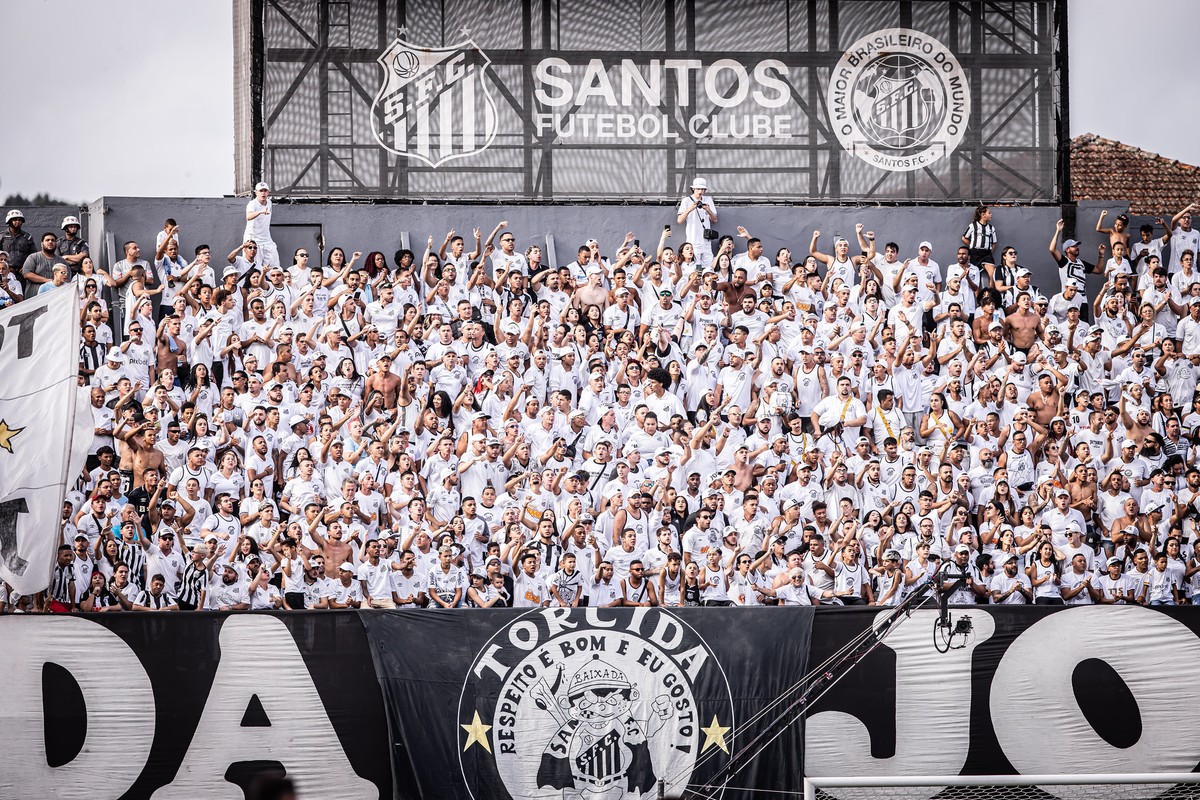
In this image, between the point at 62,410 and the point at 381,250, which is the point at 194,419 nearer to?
the point at 62,410

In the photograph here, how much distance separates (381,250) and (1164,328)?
10857mm

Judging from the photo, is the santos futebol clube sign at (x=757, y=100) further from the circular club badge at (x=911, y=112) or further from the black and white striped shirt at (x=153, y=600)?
the black and white striped shirt at (x=153, y=600)

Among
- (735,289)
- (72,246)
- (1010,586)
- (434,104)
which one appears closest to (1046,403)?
(1010,586)

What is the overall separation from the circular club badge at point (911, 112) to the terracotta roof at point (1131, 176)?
10327mm

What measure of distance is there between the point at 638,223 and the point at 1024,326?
561cm

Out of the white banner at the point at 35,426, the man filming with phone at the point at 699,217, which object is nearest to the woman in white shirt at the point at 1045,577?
the man filming with phone at the point at 699,217

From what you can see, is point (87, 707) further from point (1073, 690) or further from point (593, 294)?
point (1073, 690)

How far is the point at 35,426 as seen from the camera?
14.5 m

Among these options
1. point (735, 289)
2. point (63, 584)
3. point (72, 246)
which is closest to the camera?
point (63, 584)

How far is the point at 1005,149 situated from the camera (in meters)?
20.9

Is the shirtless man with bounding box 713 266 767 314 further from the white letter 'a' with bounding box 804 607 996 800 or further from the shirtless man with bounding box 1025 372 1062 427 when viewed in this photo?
the white letter 'a' with bounding box 804 607 996 800

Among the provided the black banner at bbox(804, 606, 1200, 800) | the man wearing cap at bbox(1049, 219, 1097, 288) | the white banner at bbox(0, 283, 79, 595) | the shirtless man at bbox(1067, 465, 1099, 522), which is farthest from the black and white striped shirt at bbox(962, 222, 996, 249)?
the white banner at bbox(0, 283, 79, 595)

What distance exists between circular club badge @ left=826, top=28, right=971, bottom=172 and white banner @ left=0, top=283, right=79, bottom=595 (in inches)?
453

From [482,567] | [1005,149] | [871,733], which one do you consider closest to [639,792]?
[871,733]
